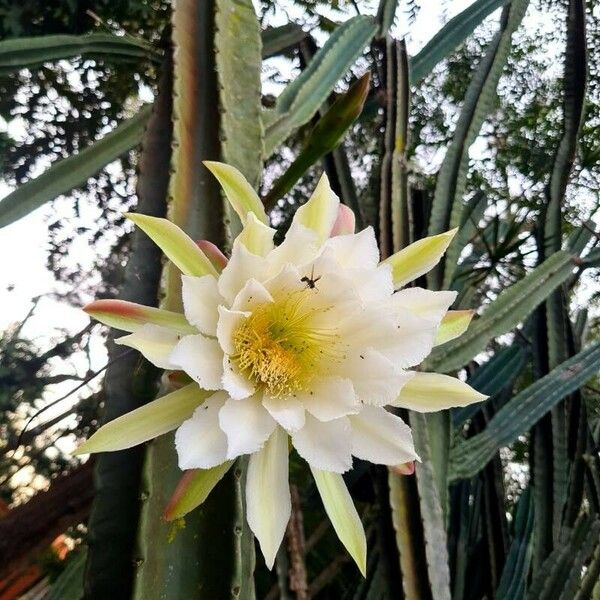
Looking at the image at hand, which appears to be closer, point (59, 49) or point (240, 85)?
point (240, 85)

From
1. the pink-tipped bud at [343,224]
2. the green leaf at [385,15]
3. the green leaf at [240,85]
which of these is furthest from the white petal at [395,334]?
the green leaf at [385,15]

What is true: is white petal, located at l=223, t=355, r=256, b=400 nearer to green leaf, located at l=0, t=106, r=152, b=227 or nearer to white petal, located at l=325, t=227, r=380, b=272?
white petal, located at l=325, t=227, r=380, b=272

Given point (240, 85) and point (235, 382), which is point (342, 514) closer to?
point (235, 382)

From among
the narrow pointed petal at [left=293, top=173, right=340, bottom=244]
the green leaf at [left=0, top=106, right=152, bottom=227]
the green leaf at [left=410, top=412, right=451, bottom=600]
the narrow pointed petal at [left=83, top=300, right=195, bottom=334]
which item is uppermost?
the green leaf at [left=0, top=106, right=152, bottom=227]

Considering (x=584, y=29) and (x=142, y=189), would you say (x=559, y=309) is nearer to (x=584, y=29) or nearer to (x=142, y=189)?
(x=584, y=29)

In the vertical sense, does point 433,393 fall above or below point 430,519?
above

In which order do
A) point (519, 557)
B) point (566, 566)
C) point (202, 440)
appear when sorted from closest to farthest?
point (202, 440) < point (566, 566) < point (519, 557)

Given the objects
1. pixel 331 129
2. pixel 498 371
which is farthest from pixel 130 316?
pixel 498 371

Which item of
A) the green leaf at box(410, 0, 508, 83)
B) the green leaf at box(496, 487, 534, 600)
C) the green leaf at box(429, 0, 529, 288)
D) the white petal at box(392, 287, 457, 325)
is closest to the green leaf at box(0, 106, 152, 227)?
the green leaf at box(429, 0, 529, 288)

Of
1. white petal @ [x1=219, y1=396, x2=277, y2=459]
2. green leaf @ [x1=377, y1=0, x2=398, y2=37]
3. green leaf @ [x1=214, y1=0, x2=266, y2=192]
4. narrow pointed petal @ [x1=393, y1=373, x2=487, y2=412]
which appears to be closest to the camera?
white petal @ [x1=219, y1=396, x2=277, y2=459]
